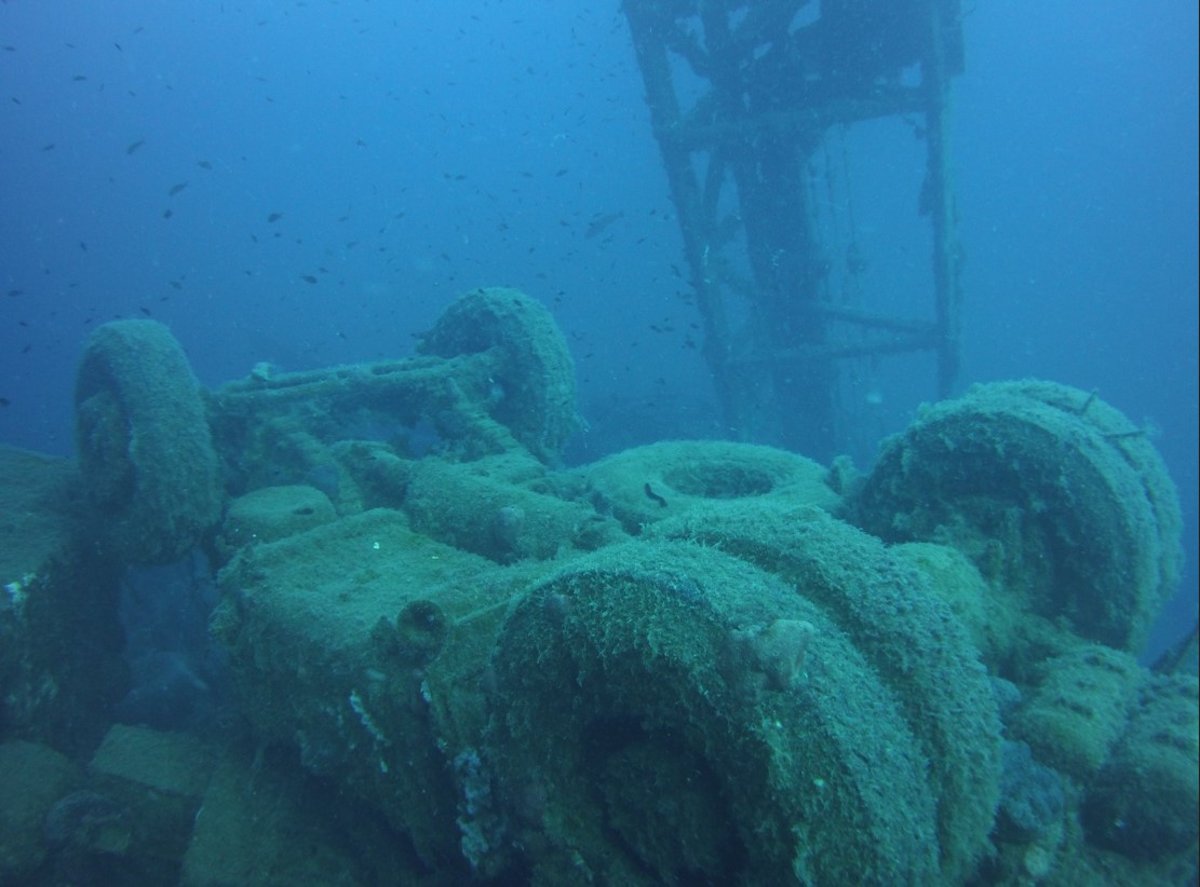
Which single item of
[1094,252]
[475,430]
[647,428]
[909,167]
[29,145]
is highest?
[29,145]

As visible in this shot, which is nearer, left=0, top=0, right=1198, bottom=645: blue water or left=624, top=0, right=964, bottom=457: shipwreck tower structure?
left=624, top=0, right=964, bottom=457: shipwreck tower structure

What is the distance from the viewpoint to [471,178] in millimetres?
149375

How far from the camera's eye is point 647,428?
1873 centimetres

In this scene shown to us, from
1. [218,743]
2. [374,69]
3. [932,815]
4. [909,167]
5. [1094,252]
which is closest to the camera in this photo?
[932,815]

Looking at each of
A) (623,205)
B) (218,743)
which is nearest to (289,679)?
(218,743)

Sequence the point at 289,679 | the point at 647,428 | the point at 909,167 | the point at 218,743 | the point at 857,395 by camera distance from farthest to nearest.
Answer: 1. the point at 909,167
2. the point at 647,428
3. the point at 857,395
4. the point at 218,743
5. the point at 289,679

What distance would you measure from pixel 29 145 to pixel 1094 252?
230 meters

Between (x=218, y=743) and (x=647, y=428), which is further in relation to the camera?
(x=647, y=428)

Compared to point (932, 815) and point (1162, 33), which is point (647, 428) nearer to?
point (932, 815)

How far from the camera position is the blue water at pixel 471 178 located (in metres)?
97.3

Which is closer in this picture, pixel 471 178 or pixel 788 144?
pixel 788 144

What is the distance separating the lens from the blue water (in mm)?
97312

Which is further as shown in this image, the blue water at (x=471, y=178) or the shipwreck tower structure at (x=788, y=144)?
the blue water at (x=471, y=178)

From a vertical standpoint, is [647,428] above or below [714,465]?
below
